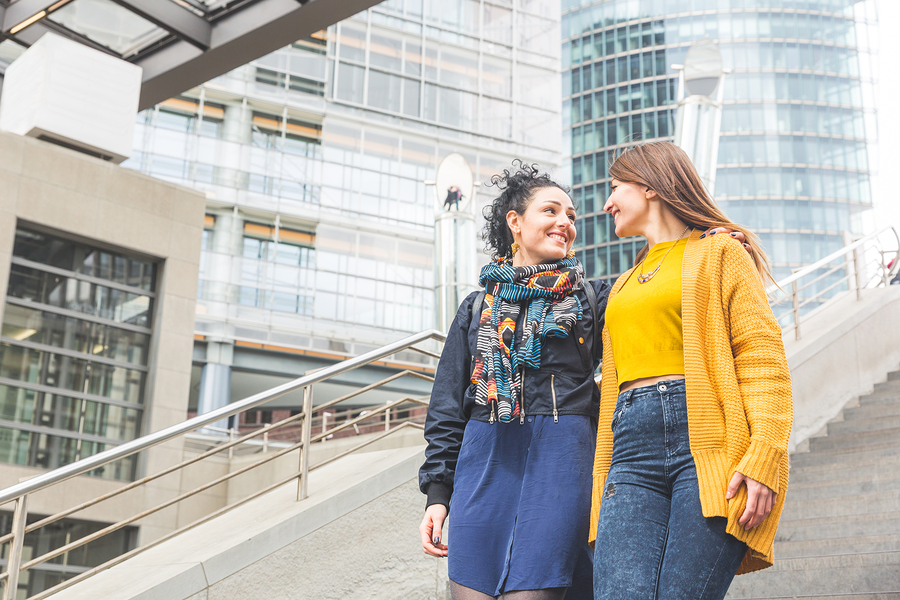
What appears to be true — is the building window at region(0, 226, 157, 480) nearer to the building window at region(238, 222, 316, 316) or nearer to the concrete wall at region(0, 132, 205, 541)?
the concrete wall at region(0, 132, 205, 541)

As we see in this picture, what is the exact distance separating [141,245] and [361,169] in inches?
Result: 1003

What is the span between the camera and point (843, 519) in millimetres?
5254

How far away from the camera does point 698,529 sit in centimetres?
215

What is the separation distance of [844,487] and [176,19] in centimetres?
789

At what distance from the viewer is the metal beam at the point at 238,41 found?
30.7 ft

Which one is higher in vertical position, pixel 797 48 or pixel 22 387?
pixel 797 48

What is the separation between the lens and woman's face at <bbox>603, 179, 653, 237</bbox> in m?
2.70

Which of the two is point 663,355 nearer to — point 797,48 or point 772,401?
point 772,401

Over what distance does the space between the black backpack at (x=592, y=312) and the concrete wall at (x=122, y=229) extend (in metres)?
7.51

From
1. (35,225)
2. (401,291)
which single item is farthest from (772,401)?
(401,291)

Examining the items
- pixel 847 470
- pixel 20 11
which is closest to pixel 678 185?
pixel 847 470

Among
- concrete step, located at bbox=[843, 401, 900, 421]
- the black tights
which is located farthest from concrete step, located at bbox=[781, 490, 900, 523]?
the black tights

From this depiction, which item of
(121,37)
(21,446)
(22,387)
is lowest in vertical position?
(21,446)

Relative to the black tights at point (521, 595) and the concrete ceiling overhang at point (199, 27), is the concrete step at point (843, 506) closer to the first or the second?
the black tights at point (521, 595)
